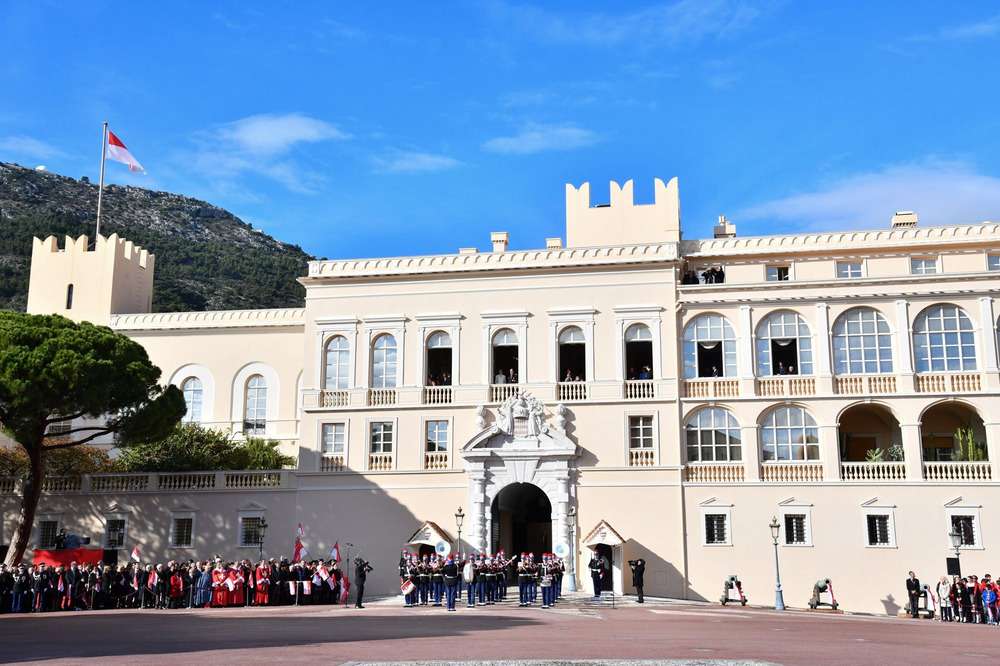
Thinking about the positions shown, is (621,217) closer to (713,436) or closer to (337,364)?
(713,436)

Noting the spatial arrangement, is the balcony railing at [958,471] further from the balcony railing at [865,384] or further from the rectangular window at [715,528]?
the rectangular window at [715,528]

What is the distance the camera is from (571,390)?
39.5 meters

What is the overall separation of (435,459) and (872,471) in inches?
634

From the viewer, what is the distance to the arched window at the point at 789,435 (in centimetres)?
3778

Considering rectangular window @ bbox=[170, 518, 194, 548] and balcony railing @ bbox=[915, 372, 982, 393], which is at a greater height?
balcony railing @ bbox=[915, 372, 982, 393]

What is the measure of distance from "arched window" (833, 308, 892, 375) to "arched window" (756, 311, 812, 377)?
3.50 ft

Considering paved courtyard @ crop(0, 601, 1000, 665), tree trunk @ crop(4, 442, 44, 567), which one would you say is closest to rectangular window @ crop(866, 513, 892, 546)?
paved courtyard @ crop(0, 601, 1000, 665)

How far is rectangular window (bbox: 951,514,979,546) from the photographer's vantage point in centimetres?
3550

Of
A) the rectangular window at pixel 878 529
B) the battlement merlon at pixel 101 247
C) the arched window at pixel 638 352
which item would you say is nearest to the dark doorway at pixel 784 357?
the arched window at pixel 638 352

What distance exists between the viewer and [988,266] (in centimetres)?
3997

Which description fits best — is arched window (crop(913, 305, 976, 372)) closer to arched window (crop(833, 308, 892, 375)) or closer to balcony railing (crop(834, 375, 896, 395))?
arched window (crop(833, 308, 892, 375))

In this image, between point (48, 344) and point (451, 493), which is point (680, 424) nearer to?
point (451, 493)

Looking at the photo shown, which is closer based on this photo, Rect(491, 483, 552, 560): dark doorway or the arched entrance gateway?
the arched entrance gateway

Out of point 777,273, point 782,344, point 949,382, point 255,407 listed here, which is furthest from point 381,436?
point 949,382
